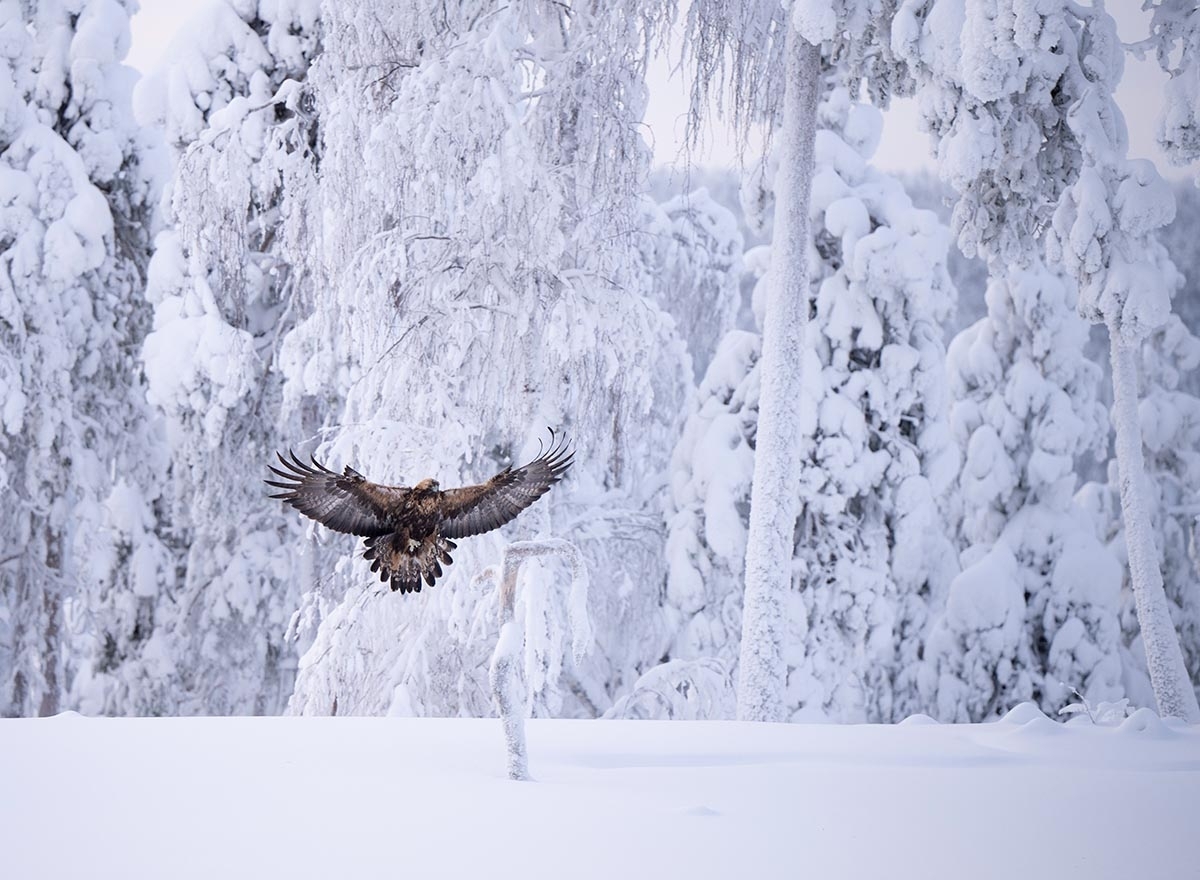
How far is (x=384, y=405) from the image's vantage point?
333 inches

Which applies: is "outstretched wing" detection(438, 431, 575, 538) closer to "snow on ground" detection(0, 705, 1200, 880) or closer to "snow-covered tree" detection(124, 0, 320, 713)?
"snow on ground" detection(0, 705, 1200, 880)

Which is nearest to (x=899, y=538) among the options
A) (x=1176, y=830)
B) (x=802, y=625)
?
(x=802, y=625)

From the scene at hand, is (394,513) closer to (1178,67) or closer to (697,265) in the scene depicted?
(1178,67)

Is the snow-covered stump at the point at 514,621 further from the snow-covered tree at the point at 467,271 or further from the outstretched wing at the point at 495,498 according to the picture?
the snow-covered tree at the point at 467,271

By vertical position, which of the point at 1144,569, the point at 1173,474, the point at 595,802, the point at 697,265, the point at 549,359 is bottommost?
the point at 595,802

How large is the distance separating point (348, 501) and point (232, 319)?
26.9 feet

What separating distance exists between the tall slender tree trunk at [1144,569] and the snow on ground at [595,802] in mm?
3775

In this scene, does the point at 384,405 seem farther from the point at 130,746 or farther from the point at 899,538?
the point at 899,538

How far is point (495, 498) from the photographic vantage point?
A: 4.38m

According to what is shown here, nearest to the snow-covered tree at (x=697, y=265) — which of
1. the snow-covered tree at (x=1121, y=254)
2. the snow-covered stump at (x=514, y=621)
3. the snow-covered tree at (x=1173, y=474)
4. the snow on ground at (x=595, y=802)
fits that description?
the snow-covered tree at (x=1121, y=254)

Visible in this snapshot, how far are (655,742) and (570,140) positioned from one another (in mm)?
4559

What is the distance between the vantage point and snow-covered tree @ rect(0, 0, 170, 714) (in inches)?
495

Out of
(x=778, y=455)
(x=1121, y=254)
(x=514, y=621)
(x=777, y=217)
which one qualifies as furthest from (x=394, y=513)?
(x=1121, y=254)

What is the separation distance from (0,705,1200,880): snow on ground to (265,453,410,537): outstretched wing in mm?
922
